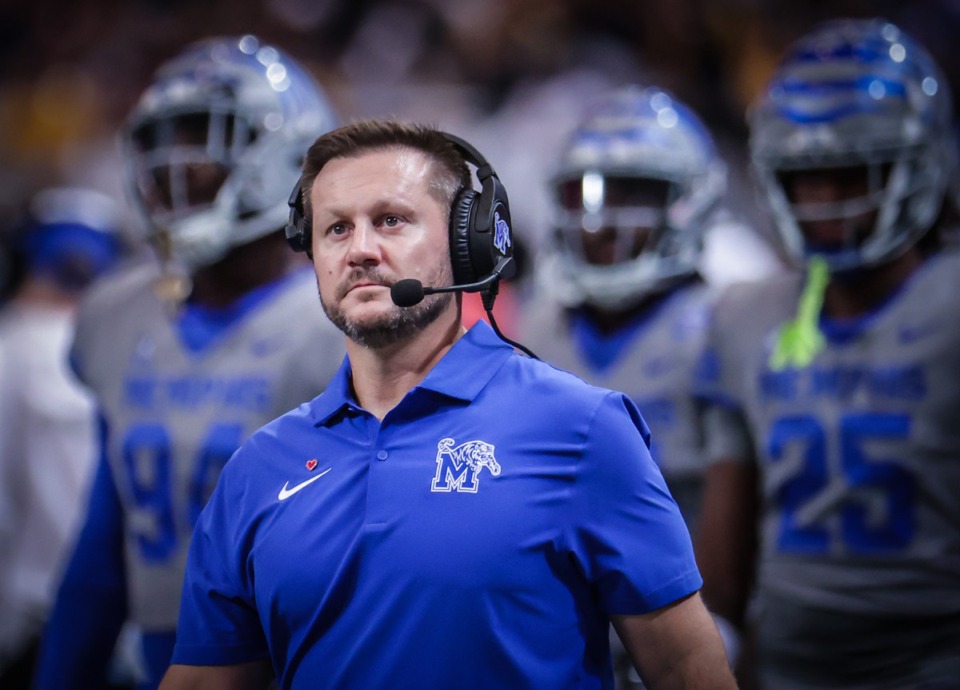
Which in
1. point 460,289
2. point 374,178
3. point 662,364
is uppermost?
point 374,178

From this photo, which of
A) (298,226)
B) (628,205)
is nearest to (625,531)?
(298,226)

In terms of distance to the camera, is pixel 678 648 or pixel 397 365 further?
pixel 397 365

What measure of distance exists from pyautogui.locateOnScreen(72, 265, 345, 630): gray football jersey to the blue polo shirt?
1014 millimetres

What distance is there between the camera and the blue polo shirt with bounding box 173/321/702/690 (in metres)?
1.59

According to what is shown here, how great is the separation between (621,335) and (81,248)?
2.93 metres

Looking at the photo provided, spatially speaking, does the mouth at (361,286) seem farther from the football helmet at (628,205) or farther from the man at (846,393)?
the football helmet at (628,205)

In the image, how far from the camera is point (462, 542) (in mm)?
1600

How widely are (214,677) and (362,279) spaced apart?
0.56 meters

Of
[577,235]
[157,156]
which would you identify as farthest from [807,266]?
[157,156]

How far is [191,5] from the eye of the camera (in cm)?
1138

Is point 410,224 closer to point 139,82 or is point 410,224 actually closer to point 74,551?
point 74,551

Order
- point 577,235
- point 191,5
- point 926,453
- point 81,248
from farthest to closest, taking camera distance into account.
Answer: point 191,5
point 81,248
point 577,235
point 926,453

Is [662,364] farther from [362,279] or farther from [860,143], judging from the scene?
[362,279]

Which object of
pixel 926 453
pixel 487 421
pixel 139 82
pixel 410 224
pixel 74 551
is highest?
pixel 139 82
